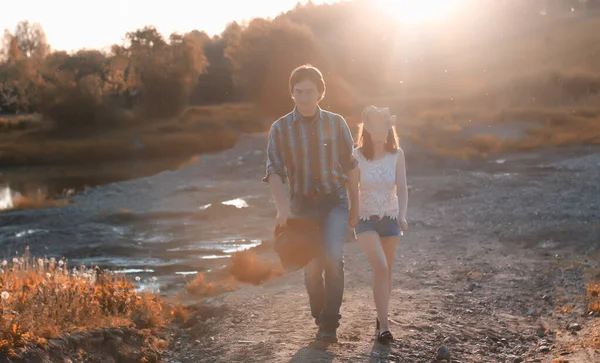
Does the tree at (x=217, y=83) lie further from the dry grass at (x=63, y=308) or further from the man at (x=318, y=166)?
the man at (x=318, y=166)

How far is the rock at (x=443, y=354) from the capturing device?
6.64 meters

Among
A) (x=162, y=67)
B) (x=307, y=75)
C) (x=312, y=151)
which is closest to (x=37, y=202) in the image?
(x=312, y=151)

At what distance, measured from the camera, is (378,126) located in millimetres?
6488

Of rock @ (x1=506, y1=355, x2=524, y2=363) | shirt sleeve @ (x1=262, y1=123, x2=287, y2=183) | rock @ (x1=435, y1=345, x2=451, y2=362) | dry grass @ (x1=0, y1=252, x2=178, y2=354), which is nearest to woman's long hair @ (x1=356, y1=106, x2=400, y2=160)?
shirt sleeve @ (x1=262, y1=123, x2=287, y2=183)

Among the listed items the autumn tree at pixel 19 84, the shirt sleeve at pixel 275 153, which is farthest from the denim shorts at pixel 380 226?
the autumn tree at pixel 19 84

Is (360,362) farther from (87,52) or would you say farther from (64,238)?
(87,52)

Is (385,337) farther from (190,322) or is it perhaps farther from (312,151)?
(190,322)

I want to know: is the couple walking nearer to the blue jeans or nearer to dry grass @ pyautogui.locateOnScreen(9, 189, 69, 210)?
the blue jeans

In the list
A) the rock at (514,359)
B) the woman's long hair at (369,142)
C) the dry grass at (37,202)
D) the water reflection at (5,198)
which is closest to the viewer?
the woman's long hair at (369,142)

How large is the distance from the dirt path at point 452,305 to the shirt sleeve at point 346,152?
1495mm

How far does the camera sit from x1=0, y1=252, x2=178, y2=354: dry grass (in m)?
6.25

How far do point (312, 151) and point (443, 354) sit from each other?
2039mm

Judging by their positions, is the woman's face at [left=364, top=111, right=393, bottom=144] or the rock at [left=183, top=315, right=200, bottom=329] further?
the rock at [left=183, top=315, right=200, bottom=329]

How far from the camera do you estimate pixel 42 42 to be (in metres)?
97.4
